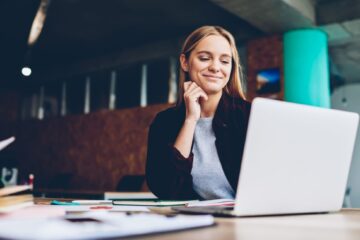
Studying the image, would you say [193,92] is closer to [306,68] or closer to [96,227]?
[96,227]

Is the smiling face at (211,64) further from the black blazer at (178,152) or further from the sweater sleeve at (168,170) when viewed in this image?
the sweater sleeve at (168,170)


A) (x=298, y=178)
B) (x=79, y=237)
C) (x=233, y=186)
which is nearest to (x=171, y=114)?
(x=233, y=186)

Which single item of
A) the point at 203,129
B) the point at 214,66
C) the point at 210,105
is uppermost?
the point at 214,66

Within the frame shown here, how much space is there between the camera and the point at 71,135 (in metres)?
9.55

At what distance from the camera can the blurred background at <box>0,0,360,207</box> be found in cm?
621

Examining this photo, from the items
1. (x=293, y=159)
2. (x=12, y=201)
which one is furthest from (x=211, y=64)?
(x=12, y=201)

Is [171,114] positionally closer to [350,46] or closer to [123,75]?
[350,46]

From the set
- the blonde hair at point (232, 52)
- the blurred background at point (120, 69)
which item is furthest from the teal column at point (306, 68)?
the blonde hair at point (232, 52)

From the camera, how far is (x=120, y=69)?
29.9 ft

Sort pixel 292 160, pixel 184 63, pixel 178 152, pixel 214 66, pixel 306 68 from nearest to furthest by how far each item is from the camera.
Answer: pixel 292 160
pixel 178 152
pixel 214 66
pixel 184 63
pixel 306 68

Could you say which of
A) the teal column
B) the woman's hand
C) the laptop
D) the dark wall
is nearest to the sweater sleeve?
the woman's hand

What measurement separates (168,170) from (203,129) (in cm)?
25

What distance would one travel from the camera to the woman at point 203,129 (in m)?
1.59

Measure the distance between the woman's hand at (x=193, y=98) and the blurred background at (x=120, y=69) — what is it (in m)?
3.18
